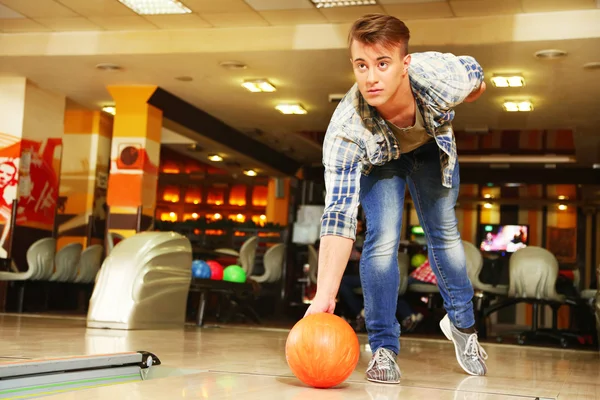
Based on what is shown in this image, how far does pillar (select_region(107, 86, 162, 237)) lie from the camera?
8.90 m

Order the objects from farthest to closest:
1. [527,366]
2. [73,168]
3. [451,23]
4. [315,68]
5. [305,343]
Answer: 1. [73,168]
2. [315,68]
3. [451,23]
4. [527,366]
5. [305,343]

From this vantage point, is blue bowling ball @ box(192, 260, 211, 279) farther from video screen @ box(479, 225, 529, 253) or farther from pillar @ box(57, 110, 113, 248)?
video screen @ box(479, 225, 529, 253)

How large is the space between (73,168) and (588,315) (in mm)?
6997

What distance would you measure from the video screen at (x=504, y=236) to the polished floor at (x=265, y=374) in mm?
11246

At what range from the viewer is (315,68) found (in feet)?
25.7

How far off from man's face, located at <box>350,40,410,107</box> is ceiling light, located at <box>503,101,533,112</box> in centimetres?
709

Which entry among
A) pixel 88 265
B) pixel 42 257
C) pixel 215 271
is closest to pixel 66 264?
pixel 88 265

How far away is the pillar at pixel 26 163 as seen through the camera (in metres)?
8.86

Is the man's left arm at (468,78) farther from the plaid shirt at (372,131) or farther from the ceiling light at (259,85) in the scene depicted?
the ceiling light at (259,85)

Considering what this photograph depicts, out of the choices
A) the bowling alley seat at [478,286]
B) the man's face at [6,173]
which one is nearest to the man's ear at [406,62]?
the bowling alley seat at [478,286]

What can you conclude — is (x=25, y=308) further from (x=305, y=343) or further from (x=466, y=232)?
(x=466, y=232)

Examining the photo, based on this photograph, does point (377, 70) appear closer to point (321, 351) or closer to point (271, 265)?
point (321, 351)

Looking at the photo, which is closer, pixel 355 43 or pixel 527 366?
pixel 355 43

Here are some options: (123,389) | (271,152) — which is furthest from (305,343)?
(271,152)
